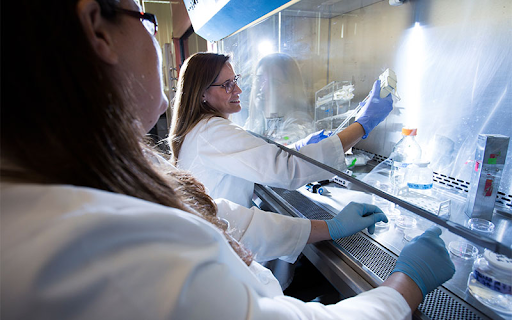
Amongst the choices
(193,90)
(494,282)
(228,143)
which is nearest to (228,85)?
(193,90)

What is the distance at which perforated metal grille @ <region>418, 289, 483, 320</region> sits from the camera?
2.08 feet

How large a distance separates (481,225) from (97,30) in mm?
1186

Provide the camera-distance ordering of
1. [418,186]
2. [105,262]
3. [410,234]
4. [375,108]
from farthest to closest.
Answer: [375,108] < [418,186] < [410,234] < [105,262]

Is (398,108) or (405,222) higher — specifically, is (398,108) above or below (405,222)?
above

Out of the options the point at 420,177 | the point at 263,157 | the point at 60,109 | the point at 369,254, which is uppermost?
the point at 60,109

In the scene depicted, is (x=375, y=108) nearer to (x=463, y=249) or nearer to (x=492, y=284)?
(x=463, y=249)

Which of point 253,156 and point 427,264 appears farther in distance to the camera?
point 253,156

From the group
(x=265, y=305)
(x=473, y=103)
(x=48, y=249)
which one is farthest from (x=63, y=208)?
(x=473, y=103)

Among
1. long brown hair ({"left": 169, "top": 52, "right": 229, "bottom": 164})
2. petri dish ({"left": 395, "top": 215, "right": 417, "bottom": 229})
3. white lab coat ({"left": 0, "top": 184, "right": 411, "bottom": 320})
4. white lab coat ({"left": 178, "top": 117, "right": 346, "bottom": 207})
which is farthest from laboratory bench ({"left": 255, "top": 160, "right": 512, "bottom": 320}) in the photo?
long brown hair ({"left": 169, "top": 52, "right": 229, "bottom": 164})

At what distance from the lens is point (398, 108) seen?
1475mm

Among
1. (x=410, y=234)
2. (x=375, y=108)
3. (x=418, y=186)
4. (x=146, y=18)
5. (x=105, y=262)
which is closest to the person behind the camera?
(x=105, y=262)

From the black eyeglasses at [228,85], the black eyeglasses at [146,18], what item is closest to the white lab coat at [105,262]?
the black eyeglasses at [146,18]

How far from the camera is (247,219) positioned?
1036mm

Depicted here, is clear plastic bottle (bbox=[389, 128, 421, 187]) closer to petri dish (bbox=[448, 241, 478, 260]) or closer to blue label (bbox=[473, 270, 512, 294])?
petri dish (bbox=[448, 241, 478, 260])
